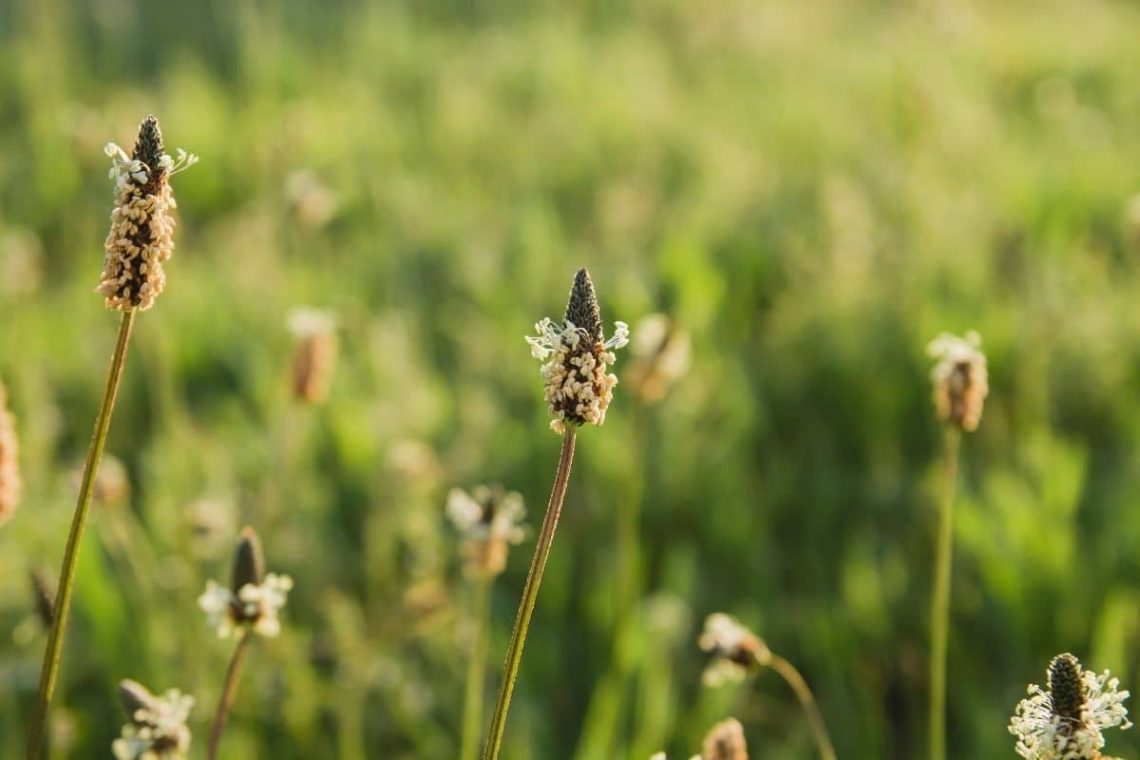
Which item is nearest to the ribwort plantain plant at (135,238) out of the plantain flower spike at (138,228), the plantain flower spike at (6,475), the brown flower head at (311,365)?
the plantain flower spike at (138,228)

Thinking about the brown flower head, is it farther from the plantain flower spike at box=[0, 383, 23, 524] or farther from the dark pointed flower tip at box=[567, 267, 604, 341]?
the dark pointed flower tip at box=[567, 267, 604, 341]

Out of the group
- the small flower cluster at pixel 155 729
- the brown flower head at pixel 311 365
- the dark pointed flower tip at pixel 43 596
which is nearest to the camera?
the small flower cluster at pixel 155 729

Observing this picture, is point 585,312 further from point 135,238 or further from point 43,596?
point 43,596

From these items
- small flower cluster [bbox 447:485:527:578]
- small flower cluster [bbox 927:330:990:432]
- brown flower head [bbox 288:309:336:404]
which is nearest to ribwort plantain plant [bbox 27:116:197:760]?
small flower cluster [bbox 447:485:527:578]

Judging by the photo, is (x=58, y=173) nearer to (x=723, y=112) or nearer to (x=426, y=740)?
(x=723, y=112)

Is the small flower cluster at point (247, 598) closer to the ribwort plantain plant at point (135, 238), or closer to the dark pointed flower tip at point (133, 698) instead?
the dark pointed flower tip at point (133, 698)

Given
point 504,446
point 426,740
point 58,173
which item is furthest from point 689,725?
point 58,173

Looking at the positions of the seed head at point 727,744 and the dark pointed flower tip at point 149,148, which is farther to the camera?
the seed head at point 727,744
